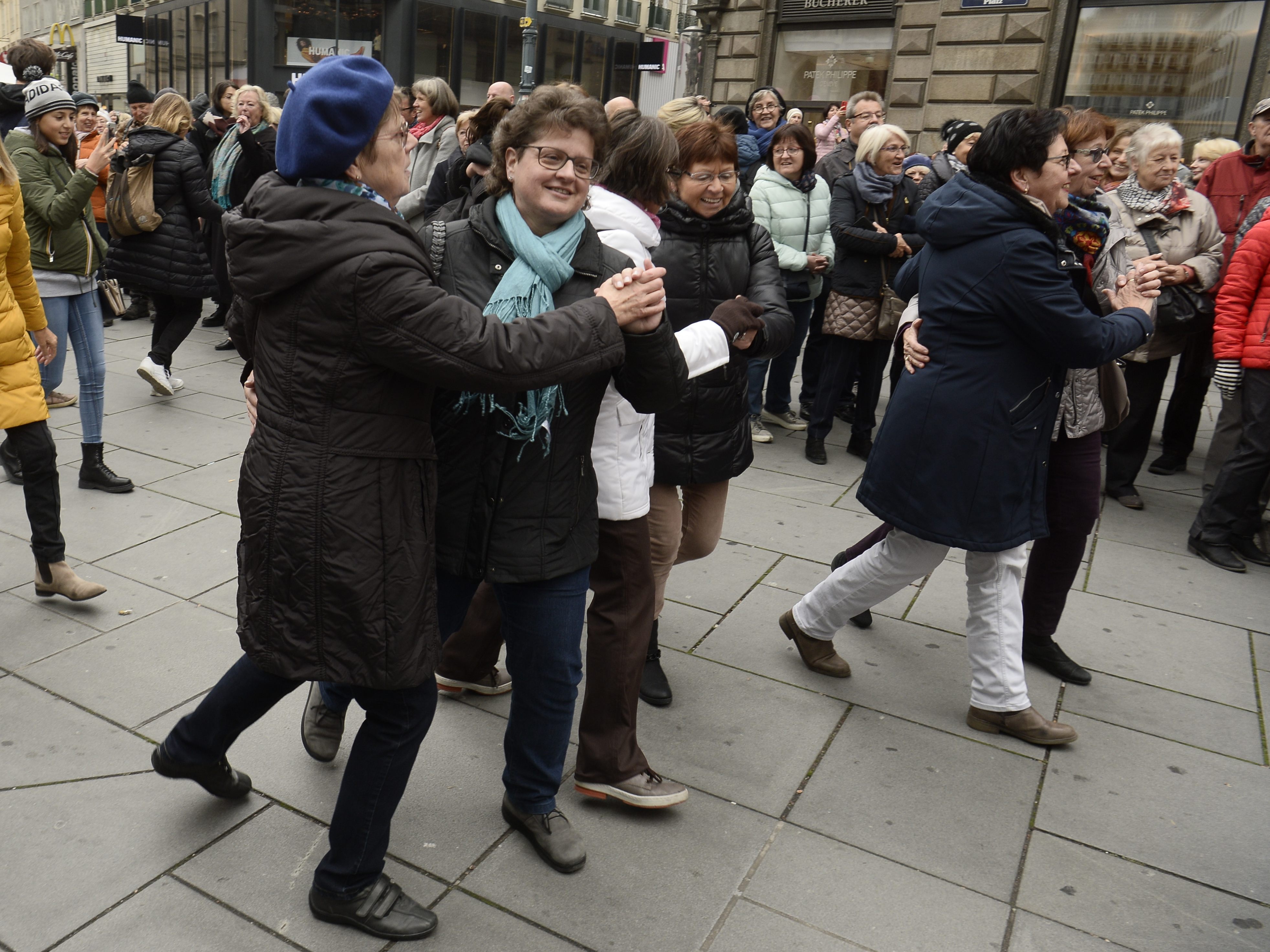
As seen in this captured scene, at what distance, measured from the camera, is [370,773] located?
7.68 feet

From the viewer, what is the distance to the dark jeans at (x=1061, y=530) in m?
3.76

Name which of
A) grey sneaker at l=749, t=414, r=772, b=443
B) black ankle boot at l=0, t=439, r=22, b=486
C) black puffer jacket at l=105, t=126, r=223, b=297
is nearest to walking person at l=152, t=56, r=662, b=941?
black ankle boot at l=0, t=439, r=22, b=486

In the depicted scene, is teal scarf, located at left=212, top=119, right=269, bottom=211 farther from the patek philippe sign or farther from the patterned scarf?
the patek philippe sign

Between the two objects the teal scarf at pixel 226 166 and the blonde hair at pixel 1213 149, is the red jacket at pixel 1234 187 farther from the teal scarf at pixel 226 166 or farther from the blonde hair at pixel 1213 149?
the teal scarf at pixel 226 166

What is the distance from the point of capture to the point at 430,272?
6.93 ft

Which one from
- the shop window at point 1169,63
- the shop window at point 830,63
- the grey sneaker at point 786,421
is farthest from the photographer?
the shop window at point 830,63

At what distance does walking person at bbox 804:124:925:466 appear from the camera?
21.4 feet

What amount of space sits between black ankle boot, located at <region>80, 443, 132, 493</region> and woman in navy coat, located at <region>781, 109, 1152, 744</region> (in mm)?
3772

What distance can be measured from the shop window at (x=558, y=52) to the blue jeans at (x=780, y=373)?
1195 inches

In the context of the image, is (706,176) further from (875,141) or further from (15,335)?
(875,141)

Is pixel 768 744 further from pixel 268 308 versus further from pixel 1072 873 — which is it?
pixel 268 308

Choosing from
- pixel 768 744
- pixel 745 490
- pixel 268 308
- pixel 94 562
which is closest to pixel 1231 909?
pixel 768 744

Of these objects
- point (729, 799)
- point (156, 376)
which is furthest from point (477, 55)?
point (729, 799)

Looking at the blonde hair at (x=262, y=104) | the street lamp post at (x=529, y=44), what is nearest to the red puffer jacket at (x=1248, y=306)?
the blonde hair at (x=262, y=104)
